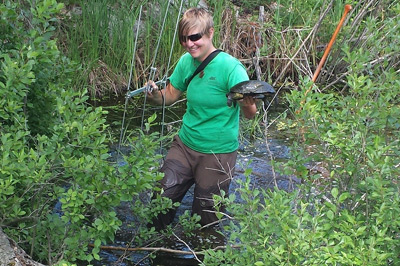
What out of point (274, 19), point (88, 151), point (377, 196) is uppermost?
point (377, 196)

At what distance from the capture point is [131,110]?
24.6ft

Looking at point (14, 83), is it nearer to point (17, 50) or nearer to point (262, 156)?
point (17, 50)

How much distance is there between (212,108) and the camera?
433 cm

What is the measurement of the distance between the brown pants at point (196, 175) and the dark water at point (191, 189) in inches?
5.2

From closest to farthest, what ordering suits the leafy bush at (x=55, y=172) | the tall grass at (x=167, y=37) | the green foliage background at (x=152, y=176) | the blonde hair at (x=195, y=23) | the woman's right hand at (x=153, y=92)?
the green foliage background at (x=152, y=176), the leafy bush at (x=55, y=172), the blonde hair at (x=195, y=23), the woman's right hand at (x=153, y=92), the tall grass at (x=167, y=37)

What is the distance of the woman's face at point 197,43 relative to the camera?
4.22 m

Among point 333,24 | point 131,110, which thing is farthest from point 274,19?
point 131,110

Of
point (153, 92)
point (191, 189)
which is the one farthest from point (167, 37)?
point (153, 92)

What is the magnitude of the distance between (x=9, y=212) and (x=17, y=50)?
2.96 ft

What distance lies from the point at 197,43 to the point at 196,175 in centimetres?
85

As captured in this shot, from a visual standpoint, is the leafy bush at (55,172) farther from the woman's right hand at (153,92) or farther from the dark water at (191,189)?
the woman's right hand at (153,92)

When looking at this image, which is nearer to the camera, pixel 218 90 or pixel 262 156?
pixel 218 90

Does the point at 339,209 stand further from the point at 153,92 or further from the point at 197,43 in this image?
the point at 153,92

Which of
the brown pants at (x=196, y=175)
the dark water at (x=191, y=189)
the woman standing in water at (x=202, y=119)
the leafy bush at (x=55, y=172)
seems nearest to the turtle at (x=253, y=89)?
the woman standing in water at (x=202, y=119)
